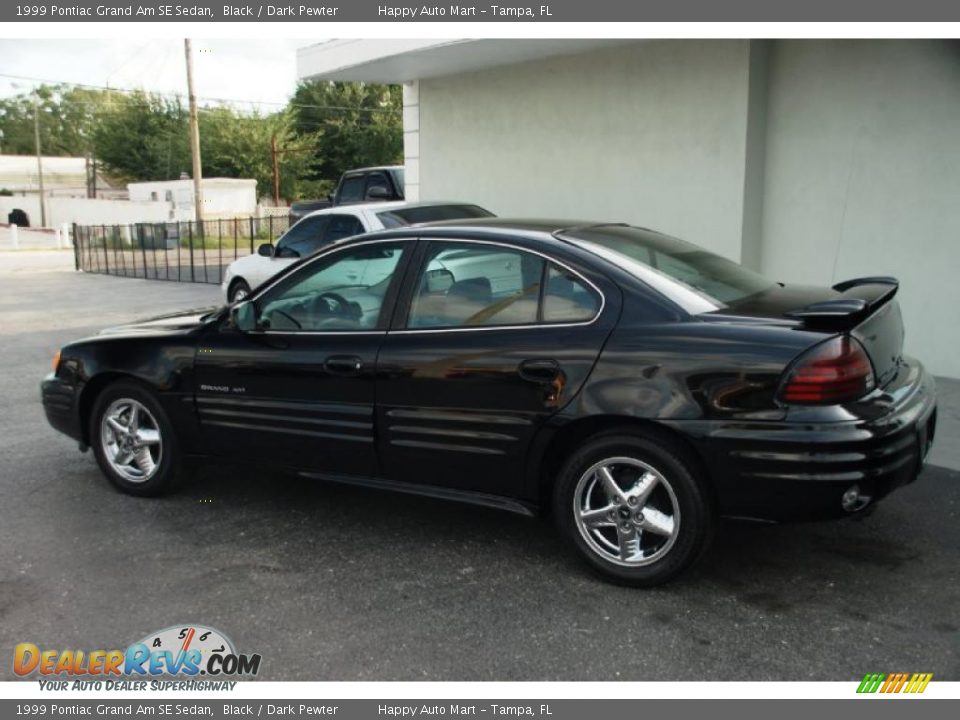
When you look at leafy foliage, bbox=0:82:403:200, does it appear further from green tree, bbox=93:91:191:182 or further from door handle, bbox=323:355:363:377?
door handle, bbox=323:355:363:377

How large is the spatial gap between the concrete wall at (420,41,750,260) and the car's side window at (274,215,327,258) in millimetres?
2080

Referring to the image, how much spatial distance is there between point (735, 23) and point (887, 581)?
546 centimetres

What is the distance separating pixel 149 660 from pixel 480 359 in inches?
72.0

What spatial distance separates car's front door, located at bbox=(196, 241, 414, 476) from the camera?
4.46 metres

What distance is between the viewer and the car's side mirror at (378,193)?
566 inches

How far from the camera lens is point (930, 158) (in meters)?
7.79

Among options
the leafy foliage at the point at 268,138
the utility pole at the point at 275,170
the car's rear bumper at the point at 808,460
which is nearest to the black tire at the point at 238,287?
the car's rear bumper at the point at 808,460

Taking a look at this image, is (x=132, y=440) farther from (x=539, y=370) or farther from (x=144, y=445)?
(x=539, y=370)

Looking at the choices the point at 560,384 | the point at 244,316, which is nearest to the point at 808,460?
the point at 560,384

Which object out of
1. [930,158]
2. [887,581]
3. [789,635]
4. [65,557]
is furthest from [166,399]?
[930,158]

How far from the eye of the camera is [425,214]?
9836 millimetres

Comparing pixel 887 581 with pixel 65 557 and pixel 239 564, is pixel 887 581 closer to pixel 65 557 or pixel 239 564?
pixel 239 564

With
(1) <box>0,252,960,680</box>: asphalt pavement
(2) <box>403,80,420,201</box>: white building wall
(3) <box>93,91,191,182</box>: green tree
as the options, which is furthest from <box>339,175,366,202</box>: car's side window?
(3) <box>93,91,191,182</box>: green tree

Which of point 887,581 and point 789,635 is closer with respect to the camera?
point 789,635
